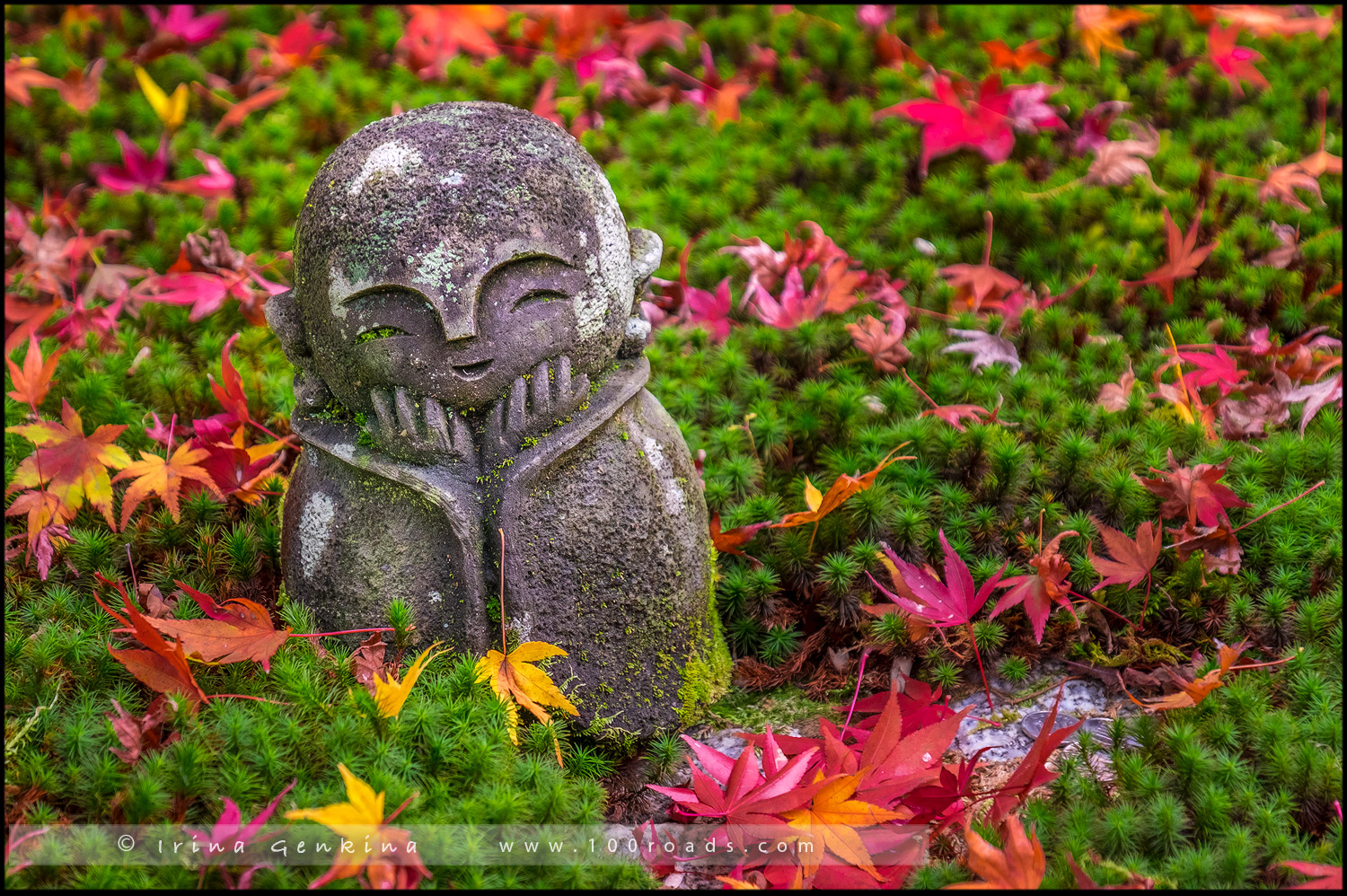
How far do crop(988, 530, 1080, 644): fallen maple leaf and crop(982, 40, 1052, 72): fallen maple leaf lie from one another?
3211 mm

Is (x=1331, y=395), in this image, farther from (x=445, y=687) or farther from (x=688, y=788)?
(x=445, y=687)

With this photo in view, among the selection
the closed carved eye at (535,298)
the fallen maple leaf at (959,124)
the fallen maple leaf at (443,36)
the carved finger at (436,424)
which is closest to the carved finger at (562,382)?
the closed carved eye at (535,298)

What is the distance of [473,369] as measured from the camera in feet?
9.05

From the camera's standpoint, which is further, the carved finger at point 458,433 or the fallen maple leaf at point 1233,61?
the fallen maple leaf at point 1233,61

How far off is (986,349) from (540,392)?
2.03 metres

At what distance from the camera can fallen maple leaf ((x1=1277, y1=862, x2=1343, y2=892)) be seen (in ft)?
7.83

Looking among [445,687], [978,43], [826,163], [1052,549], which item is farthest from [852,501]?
[978,43]

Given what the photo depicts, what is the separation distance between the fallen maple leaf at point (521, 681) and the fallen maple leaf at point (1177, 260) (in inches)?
115

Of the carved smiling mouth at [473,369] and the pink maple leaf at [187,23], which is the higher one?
the pink maple leaf at [187,23]

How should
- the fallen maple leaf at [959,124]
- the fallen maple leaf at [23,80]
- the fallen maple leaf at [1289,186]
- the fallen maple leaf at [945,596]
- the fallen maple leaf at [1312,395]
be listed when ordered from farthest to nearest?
the fallen maple leaf at [23,80] < the fallen maple leaf at [959,124] < the fallen maple leaf at [1289,186] < the fallen maple leaf at [1312,395] < the fallen maple leaf at [945,596]

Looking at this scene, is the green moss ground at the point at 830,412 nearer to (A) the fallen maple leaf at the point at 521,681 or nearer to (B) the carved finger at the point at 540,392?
(A) the fallen maple leaf at the point at 521,681

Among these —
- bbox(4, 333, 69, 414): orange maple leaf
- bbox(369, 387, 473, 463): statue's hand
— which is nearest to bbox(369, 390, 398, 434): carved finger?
bbox(369, 387, 473, 463): statue's hand

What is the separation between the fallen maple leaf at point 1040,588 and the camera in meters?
3.08

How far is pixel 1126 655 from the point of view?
132 inches
